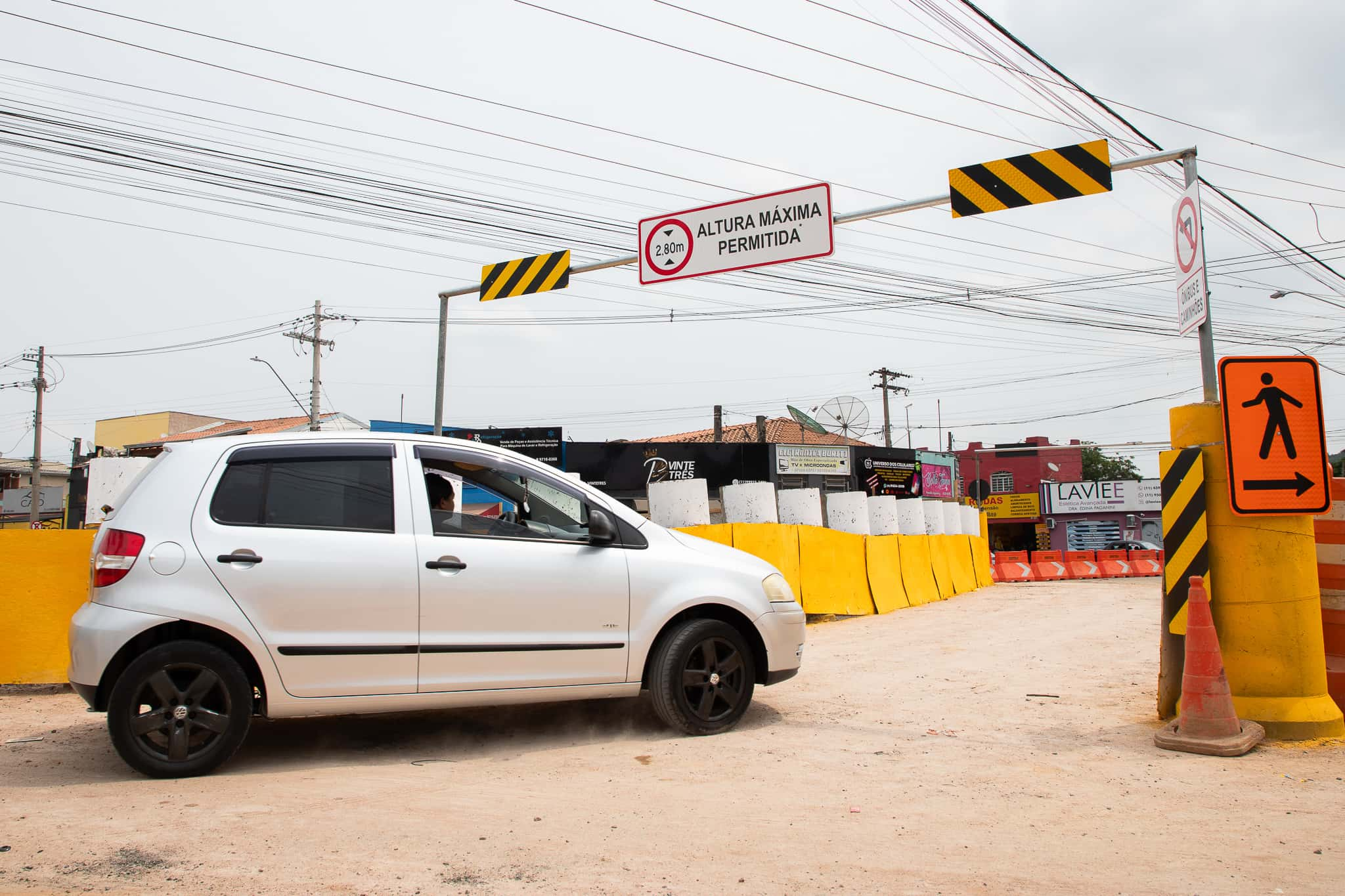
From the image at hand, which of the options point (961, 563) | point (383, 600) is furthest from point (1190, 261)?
point (961, 563)

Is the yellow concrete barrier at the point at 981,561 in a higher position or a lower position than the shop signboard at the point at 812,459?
lower

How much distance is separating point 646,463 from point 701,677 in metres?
28.7

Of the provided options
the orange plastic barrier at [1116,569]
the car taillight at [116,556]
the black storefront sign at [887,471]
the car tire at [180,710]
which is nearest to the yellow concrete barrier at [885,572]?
A: the car tire at [180,710]

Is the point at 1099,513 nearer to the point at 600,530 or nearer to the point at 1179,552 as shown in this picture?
the point at 1179,552

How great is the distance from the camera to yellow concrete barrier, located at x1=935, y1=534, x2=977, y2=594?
19.8 m

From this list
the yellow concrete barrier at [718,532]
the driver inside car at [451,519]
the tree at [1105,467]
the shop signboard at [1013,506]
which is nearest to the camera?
the driver inside car at [451,519]

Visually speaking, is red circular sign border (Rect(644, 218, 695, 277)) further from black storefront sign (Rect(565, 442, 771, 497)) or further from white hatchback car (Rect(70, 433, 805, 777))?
black storefront sign (Rect(565, 442, 771, 497))

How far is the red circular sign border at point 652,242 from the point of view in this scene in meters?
9.20

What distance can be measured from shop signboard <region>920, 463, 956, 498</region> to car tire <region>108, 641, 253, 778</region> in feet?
130

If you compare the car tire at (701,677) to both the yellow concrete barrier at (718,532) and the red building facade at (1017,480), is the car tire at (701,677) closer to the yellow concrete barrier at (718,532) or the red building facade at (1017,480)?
the yellow concrete barrier at (718,532)

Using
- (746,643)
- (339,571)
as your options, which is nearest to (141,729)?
(339,571)

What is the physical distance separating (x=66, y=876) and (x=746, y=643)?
11.7ft

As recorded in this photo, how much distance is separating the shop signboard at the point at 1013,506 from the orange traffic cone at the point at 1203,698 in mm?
50624

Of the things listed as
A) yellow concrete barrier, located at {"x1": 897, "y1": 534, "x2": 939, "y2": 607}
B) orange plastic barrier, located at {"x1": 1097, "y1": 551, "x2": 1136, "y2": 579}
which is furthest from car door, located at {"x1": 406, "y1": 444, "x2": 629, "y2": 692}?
orange plastic barrier, located at {"x1": 1097, "y1": 551, "x2": 1136, "y2": 579}
